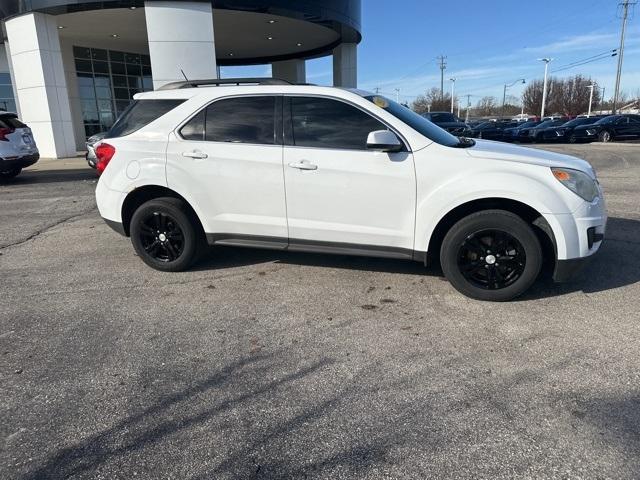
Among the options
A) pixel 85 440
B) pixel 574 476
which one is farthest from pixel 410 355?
pixel 85 440

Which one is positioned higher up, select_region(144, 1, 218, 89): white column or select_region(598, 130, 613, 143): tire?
select_region(144, 1, 218, 89): white column

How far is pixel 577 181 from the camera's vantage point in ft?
12.8

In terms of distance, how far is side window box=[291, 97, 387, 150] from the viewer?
4.27 meters

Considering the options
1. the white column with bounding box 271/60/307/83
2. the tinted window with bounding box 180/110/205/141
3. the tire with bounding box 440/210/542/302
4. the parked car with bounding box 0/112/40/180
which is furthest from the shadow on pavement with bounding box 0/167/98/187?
the white column with bounding box 271/60/307/83

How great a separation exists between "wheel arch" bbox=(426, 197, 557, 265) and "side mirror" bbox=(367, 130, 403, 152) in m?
0.74

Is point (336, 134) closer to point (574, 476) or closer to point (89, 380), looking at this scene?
point (89, 380)

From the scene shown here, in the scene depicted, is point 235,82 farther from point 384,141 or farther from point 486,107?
point 486,107

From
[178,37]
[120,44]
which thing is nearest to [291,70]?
[120,44]

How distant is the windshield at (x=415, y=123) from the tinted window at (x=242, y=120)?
97 cm

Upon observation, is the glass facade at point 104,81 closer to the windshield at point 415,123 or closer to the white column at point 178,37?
the white column at point 178,37

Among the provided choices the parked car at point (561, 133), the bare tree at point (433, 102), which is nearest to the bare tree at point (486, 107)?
the bare tree at point (433, 102)

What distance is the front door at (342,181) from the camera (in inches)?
163

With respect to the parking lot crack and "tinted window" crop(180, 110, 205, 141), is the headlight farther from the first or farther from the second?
the parking lot crack

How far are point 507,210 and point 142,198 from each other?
368cm
